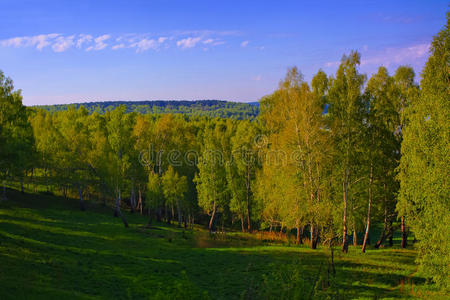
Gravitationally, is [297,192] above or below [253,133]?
below

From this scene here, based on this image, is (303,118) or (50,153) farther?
(50,153)

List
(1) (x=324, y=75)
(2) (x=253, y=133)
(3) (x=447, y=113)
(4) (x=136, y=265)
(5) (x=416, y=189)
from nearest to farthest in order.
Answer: (3) (x=447, y=113), (5) (x=416, y=189), (4) (x=136, y=265), (1) (x=324, y=75), (2) (x=253, y=133)

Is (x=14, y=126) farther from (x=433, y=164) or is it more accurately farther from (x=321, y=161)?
(x=433, y=164)

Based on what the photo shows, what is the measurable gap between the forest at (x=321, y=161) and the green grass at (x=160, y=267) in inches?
31.8

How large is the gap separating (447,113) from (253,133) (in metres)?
31.7

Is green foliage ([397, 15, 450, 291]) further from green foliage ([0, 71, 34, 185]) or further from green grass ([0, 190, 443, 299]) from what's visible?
green foliage ([0, 71, 34, 185])

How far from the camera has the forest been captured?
18.1 metres

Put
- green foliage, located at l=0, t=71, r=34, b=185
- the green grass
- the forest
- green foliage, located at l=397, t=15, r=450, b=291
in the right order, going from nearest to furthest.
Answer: the green grass
green foliage, located at l=397, t=15, r=450, b=291
the forest
green foliage, located at l=0, t=71, r=34, b=185

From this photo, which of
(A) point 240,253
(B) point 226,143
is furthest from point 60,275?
(B) point 226,143

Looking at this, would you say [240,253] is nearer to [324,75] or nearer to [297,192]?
[297,192]

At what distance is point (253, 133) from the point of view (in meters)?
47.8

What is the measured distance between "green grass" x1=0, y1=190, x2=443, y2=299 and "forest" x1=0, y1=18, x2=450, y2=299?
81 cm

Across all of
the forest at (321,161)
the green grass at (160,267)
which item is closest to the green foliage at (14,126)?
the forest at (321,161)

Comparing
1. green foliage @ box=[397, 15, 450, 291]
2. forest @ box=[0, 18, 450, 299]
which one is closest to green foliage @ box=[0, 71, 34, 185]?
forest @ box=[0, 18, 450, 299]
